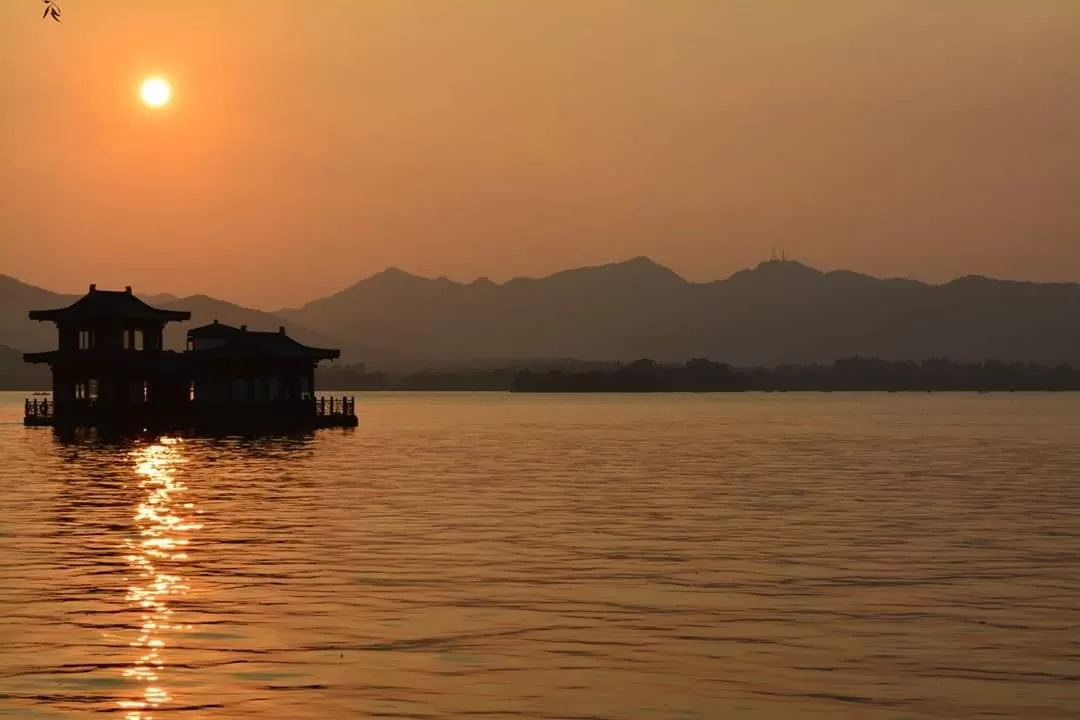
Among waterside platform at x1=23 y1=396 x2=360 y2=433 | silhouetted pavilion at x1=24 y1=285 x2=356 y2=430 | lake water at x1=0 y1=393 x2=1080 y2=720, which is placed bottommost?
lake water at x1=0 y1=393 x2=1080 y2=720

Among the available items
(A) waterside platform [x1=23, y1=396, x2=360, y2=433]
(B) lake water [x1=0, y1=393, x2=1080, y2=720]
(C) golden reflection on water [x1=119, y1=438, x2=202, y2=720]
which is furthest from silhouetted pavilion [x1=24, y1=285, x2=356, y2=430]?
(B) lake water [x1=0, y1=393, x2=1080, y2=720]

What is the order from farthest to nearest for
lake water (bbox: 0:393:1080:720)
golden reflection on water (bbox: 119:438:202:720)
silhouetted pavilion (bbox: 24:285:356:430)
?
silhouetted pavilion (bbox: 24:285:356:430), golden reflection on water (bbox: 119:438:202:720), lake water (bbox: 0:393:1080:720)

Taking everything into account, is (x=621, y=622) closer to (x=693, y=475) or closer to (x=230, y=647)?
(x=230, y=647)

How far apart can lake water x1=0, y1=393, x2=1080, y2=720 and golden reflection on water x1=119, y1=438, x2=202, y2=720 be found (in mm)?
82

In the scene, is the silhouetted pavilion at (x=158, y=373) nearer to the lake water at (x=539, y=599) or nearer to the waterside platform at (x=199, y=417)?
the waterside platform at (x=199, y=417)

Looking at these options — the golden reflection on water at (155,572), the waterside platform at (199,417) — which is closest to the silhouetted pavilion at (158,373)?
the waterside platform at (199,417)

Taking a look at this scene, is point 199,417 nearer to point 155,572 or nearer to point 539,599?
point 155,572

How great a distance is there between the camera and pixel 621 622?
77.7 ft

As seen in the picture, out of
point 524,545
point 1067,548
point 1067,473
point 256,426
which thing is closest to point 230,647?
point 524,545

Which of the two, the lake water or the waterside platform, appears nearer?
the lake water

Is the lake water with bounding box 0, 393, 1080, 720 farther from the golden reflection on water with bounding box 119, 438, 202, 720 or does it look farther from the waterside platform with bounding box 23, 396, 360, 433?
the waterside platform with bounding box 23, 396, 360, 433

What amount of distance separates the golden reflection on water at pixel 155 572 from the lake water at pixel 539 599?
8 centimetres

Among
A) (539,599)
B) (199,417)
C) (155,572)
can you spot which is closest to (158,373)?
(199,417)

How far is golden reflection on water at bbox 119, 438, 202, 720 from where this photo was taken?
→ 61.6ft
